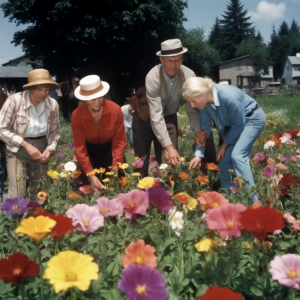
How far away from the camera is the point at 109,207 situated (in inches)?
68.1

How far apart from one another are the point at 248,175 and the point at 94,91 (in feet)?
4.86

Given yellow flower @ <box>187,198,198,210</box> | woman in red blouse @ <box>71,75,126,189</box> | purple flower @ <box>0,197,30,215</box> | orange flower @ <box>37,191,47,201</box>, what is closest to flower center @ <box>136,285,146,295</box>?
yellow flower @ <box>187,198,198,210</box>

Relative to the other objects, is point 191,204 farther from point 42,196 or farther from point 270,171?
point 42,196

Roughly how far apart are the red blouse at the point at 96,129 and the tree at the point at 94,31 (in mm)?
14814

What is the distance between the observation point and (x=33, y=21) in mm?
19938

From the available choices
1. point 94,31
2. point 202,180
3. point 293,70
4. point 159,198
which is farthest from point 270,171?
point 293,70

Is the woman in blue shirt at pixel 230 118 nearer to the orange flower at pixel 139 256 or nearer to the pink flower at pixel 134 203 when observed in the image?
the pink flower at pixel 134 203

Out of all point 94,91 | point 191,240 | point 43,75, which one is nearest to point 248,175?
point 191,240

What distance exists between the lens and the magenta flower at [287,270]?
1.19 m

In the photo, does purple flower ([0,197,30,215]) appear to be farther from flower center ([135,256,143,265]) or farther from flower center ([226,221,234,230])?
flower center ([226,221,234,230])

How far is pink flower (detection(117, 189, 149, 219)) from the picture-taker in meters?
1.71

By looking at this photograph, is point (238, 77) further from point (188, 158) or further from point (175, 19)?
point (188, 158)

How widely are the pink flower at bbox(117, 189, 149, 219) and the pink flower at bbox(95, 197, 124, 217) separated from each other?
2 cm

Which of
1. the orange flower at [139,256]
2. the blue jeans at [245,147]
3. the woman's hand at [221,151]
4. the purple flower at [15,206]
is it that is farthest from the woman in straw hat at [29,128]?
the orange flower at [139,256]
